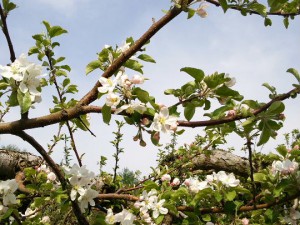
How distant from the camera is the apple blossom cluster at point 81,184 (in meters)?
1.66

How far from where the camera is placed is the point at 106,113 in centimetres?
140

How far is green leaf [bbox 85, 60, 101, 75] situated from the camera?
1700mm

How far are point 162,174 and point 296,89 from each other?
179cm

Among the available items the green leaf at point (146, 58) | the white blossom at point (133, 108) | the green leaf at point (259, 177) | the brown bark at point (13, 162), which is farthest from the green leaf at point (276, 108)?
the brown bark at point (13, 162)

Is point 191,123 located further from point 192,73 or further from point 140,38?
point 140,38

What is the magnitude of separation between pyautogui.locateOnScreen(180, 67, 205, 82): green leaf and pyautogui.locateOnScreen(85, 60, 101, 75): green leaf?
1.50 feet

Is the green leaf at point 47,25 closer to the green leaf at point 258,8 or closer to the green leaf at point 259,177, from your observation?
the green leaf at point 258,8

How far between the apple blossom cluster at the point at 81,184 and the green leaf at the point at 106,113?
401mm

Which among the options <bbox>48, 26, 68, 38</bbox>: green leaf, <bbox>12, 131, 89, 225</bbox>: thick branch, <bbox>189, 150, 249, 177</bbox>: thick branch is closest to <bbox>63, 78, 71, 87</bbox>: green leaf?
<bbox>48, 26, 68, 38</bbox>: green leaf

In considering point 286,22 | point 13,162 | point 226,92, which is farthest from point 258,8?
point 13,162

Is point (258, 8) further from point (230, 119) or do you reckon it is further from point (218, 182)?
point (218, 182)

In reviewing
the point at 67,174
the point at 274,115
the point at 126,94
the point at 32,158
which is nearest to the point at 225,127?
the point at 274,115

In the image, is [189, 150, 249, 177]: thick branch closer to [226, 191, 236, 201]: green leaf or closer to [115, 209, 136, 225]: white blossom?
[226, 191, 236, 201]: green leaf

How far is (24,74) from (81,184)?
0.55m
